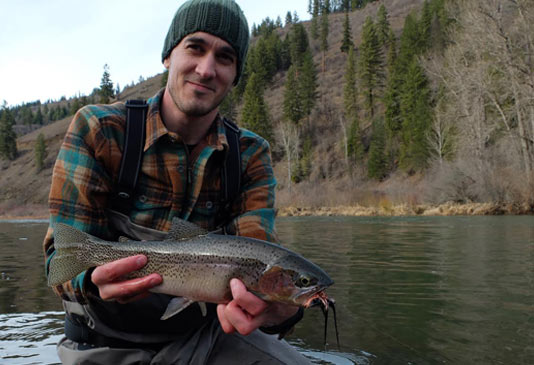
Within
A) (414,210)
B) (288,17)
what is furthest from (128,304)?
(288,17)

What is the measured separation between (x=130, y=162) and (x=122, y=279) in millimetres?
852

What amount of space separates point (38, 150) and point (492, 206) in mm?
72631

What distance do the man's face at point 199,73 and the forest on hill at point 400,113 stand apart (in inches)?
1009

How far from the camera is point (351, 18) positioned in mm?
115438

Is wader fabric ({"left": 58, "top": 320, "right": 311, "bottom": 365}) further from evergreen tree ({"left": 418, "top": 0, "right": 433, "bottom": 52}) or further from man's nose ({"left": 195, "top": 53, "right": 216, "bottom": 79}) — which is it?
evergreen tree ({"left": 418, "top": 0, "right": 433, "bottom": 52})

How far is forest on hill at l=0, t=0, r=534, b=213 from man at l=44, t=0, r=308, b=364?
25.5 metres

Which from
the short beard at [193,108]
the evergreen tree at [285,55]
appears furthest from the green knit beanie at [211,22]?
the evergreen tree at [285,55]

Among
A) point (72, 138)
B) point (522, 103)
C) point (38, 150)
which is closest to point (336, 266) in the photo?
point (72, 138)

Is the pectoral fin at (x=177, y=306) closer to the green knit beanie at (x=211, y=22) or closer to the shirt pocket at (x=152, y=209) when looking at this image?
the shirt pocket at (x=152, y=209)

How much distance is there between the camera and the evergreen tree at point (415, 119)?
159 feet

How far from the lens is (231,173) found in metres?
3.33

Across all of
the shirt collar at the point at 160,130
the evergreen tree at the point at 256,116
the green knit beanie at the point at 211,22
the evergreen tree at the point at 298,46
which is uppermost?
the evergreen tree at the point at 298,46

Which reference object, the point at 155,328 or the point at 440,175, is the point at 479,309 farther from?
the point at 440,175

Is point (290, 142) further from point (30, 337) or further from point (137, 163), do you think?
point (137, 163)
